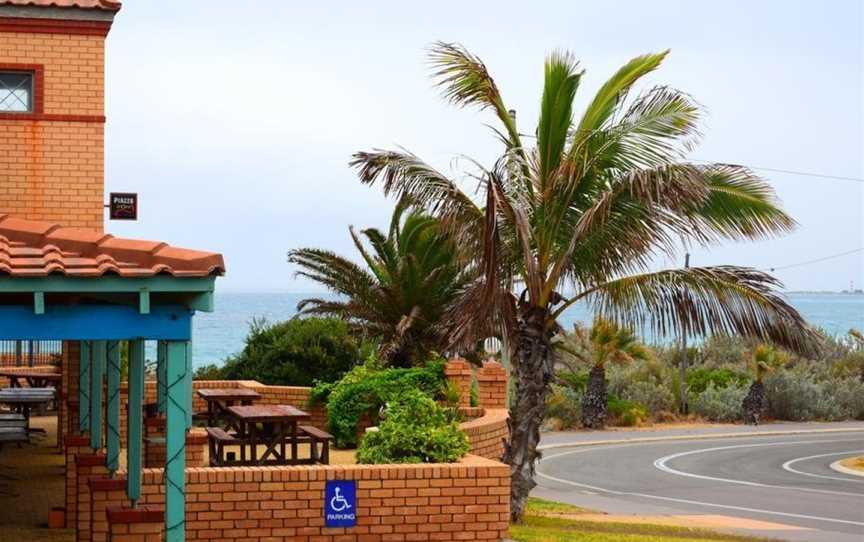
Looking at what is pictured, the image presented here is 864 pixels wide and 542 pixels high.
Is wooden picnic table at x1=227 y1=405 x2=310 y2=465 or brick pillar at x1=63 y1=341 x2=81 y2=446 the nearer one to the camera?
wooden picnic table at x1=227 y1=405 x2=310 y2=465

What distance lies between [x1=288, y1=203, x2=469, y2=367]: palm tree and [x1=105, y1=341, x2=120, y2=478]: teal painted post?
14.7 m

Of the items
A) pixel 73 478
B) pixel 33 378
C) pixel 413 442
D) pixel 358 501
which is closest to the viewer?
pixel 358 501

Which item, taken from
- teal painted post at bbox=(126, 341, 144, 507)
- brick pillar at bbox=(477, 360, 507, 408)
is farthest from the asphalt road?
teal painted post at bbox=(126, 341, 144, 507)

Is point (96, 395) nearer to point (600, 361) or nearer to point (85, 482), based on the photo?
point (85, 482)

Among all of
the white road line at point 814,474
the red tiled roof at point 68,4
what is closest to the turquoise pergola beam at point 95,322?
the red tiled roof at point 68,4

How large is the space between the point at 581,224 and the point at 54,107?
6613 mm

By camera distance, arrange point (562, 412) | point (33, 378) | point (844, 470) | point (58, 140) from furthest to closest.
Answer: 1. point (562, 412)
2. point (844, 470)
3. point (33, 378)
4. point (58, 140)

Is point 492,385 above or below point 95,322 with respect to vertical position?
below

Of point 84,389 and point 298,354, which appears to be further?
point 298,354

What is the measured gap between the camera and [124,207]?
55.1ft

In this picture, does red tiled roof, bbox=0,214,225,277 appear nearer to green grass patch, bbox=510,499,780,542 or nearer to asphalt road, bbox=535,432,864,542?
green grass patch, bbox=510,499,780,542

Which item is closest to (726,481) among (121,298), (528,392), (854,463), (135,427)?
(854,463)

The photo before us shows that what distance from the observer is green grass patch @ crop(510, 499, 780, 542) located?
1487 centimetres

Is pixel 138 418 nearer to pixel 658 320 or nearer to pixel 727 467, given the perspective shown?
pixel 658 320
